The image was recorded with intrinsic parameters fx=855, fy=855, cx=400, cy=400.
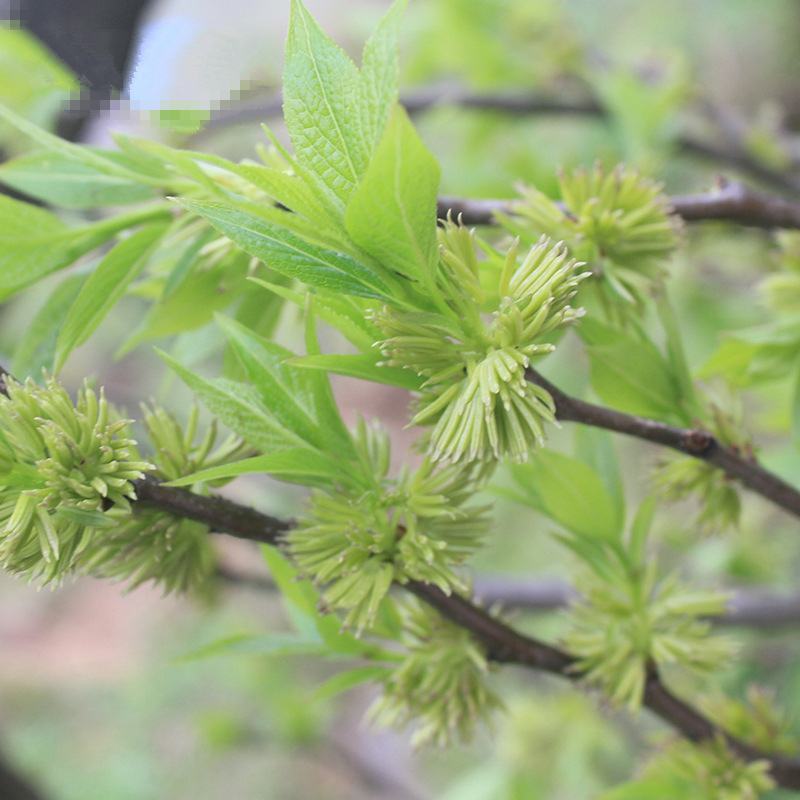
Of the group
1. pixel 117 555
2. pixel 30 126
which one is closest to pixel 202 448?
pixel 117 555

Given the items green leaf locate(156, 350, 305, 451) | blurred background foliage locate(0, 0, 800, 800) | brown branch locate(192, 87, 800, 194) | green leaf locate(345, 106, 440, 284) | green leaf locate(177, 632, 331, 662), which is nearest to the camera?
green leaf locate(345, 106, 440, 284)

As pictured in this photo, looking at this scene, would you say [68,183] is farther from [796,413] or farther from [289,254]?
[796,413]

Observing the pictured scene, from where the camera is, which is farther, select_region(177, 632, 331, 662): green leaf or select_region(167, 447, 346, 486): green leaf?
select_region(177, 632, 331, 662): green leaf

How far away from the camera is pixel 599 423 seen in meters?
0.39

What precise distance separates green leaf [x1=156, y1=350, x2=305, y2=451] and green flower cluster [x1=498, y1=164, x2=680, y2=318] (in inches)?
6.5

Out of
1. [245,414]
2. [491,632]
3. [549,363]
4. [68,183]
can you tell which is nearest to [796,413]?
[491,632]

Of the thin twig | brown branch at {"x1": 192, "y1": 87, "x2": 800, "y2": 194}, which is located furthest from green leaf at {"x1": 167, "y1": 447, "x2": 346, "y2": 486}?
brown branch at {"x1": 192, "y1": 87, "x2": 800, "y2": 194}

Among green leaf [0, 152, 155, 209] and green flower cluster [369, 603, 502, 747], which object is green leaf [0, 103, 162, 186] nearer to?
green leaf [0, 152, 155, 209]

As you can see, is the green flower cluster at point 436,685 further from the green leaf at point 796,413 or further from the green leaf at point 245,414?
the green leaf at point 796,413

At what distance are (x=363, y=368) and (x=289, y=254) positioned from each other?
60 mm

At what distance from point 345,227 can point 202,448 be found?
141 mm

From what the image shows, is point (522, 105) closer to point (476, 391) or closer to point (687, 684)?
point (687, 684)

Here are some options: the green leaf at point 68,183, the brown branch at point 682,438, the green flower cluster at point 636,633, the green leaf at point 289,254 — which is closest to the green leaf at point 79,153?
the green leaf at point 68,183

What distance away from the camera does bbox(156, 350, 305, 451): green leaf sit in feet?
1.23
